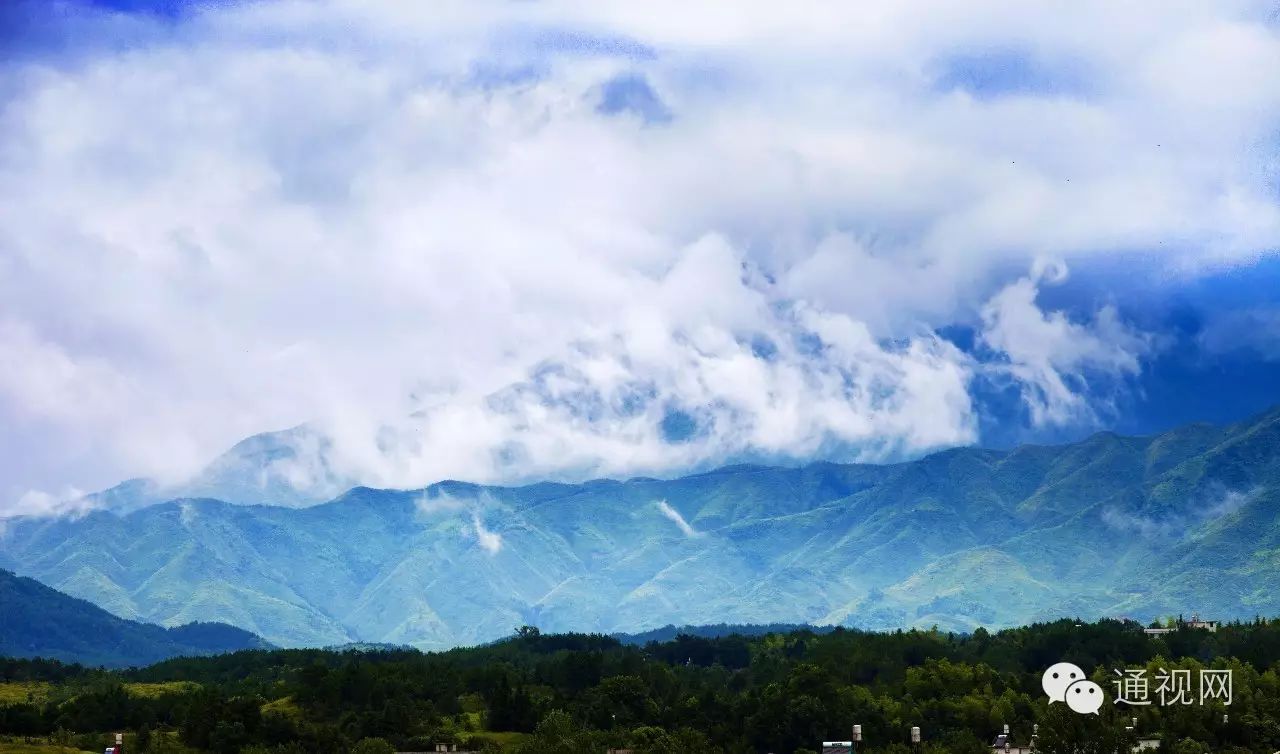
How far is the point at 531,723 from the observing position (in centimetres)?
16650

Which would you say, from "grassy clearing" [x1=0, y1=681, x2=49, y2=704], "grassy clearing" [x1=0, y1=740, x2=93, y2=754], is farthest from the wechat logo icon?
"grassy clearing" [x1=0, y1=681, x2=49, y2=704]

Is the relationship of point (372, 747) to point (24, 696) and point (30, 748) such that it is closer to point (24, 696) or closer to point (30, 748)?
point (30, 748)

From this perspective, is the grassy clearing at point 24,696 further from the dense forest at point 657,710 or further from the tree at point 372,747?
the tree at point 372,747

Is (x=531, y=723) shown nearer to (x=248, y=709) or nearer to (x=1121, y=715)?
(x=248, y=709)

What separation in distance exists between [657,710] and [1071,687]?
6924 centimetres

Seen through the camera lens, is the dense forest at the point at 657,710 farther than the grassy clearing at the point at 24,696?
No

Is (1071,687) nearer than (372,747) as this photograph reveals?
Yes

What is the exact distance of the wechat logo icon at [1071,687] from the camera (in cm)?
10344

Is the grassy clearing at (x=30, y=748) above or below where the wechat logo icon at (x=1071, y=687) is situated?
below

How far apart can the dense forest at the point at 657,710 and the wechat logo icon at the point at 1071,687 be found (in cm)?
1717

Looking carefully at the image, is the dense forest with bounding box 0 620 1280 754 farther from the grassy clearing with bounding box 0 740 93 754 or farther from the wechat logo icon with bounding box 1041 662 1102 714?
the wechat logo icon with bounding box 1041 662 1102 714

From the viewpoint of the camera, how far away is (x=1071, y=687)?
103500mm

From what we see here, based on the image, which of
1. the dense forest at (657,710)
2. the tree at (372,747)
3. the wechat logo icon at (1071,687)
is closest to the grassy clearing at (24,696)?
the dense forest at (657,710)

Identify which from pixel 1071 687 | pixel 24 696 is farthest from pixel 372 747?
pixel 24 696
